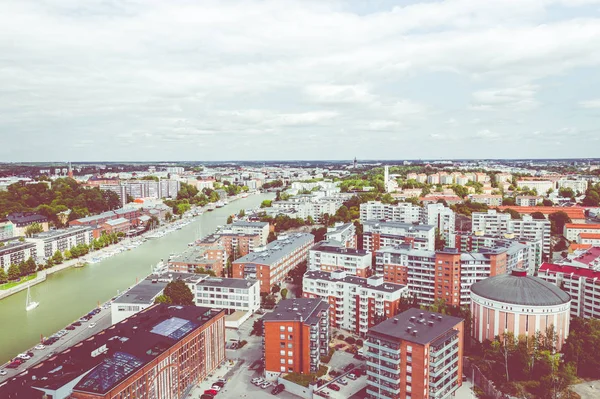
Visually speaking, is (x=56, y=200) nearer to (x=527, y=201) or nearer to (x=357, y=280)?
(x=357, y=280)

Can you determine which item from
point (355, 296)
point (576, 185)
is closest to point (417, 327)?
point (355, 296)

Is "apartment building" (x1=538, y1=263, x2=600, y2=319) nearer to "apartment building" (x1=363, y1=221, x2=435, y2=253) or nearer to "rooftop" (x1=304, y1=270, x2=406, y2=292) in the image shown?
"rooftop" (x1=304, y1=270, x2=406, y2=292)

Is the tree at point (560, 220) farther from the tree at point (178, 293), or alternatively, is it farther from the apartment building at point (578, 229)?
the tree at point (178, 293)

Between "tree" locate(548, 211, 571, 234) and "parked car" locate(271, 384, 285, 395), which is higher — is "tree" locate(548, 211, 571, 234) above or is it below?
above

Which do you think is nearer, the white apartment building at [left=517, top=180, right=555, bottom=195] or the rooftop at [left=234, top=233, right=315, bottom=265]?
the rooftop at [left=234, top=233, right=315, bottom=265]

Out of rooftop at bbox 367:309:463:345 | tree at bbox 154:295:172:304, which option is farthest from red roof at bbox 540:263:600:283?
tree at bbox 154:295:172:304

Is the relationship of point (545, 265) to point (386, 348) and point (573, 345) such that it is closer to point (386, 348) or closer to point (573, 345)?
point (573, 345)
